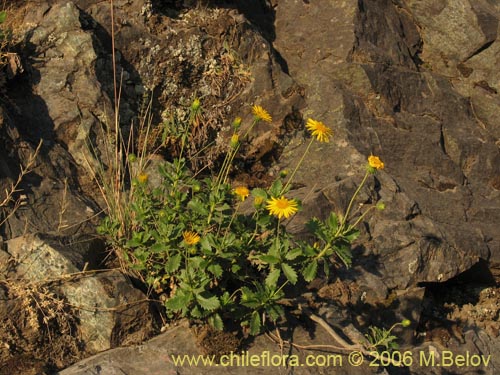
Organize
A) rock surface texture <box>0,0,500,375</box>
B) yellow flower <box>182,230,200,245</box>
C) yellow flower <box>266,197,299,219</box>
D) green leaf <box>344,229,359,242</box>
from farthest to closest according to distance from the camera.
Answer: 1. rock surface texture <box>0,0,500,375</box>
2. green leaf <box>344,229,359,242</box>
3. yellow flower <box>182,230,200,245</box>
4. yellow flower <box>266,197,299,219</box>

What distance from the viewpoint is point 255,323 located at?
14.4 feet

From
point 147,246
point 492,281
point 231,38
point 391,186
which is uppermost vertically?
point 231,38

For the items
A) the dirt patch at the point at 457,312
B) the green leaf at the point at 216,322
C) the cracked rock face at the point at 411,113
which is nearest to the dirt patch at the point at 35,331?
the green leaf at the point at 216,322

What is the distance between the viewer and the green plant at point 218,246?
4273 mm

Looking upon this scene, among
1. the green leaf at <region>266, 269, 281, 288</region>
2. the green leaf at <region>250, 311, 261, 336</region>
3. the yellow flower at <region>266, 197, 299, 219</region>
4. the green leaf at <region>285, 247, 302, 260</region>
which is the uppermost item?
the yellow flower at <region>266, 197, 299, 219</region>

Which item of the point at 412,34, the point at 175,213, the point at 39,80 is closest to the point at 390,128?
A: the point at 412,34

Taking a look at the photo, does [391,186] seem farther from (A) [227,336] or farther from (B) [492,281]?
(A) [227,336]

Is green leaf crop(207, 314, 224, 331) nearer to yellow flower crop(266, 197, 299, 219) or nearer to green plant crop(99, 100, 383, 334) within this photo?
green plant crop(99, 100, 383, 334)

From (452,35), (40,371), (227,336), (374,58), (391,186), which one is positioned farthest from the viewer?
(452,35)

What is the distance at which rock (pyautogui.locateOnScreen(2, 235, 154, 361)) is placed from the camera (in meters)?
4.47

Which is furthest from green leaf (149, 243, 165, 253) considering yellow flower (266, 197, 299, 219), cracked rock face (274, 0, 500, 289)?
cracked rock face (274, 0, 500, 289)

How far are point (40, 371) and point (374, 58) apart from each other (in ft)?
17.3

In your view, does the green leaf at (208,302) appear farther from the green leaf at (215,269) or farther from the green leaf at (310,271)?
the green leaf at (310,271)

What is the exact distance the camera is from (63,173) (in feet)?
18.4
